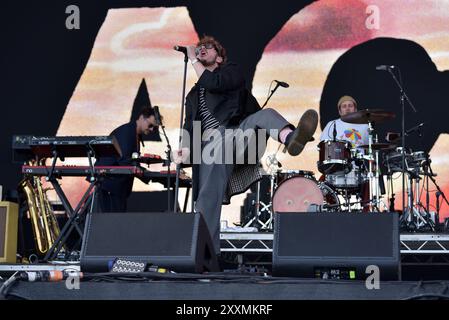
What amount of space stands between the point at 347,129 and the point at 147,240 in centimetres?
481

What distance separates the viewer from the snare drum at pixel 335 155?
21.6 ft

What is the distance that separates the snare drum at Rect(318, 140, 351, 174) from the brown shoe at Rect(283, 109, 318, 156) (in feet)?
9.75

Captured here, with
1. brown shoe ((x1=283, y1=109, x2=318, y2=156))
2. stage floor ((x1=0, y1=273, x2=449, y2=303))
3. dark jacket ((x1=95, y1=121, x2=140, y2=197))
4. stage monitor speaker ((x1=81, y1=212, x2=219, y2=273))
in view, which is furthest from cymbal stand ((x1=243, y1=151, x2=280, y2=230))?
stage floor ((x1=0, y1=273, x2=449, y2=303))

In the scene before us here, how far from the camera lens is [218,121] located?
3.99m

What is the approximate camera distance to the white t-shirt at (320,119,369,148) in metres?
7.00

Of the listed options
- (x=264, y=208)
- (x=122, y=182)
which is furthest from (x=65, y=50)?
(x=264, y=208)

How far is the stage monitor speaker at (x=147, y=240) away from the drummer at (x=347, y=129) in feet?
15.0

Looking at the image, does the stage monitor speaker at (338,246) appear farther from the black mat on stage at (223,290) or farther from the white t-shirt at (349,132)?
the white t-shirt at (349,132)

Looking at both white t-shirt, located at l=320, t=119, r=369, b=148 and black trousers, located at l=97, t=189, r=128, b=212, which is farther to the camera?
white t-shirt, located at l=320, t=119, r=369, b=148

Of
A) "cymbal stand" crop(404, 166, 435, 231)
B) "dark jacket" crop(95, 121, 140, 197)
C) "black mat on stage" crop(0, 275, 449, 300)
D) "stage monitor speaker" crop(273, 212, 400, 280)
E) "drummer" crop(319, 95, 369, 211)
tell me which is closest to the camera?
"black mat on stage" crop(0, 275, 449, 300)

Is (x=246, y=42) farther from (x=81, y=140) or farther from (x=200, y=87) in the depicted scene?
(x=200, y=87)

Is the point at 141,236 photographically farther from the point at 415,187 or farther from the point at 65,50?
the point at 65,50

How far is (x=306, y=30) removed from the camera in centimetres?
768

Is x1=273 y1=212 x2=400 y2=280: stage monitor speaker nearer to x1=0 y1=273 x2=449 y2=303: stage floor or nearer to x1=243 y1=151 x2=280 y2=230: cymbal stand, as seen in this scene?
x1=0 y1=273 x2=449 y2=303: stage floor
